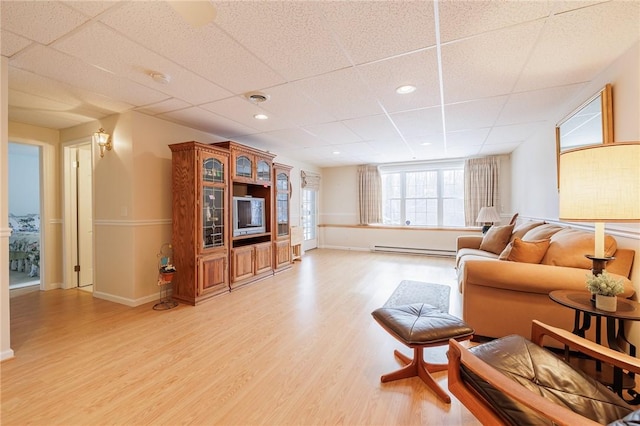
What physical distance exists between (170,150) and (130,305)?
80.9 inches

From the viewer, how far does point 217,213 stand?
3.74 metres

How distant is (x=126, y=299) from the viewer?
11.0 feet

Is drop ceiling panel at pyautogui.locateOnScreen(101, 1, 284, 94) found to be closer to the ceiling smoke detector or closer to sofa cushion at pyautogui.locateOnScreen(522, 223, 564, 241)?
the ceiling smoke detector

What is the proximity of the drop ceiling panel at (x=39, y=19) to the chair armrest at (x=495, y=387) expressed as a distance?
2.80 meters

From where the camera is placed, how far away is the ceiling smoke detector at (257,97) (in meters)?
2.75

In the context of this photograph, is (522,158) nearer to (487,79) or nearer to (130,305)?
(487,79)

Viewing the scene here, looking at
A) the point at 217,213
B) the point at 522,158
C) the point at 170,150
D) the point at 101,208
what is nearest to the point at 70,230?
the point at 101,208

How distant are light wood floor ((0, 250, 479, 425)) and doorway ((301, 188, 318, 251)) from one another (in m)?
3.81

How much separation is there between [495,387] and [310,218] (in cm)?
666

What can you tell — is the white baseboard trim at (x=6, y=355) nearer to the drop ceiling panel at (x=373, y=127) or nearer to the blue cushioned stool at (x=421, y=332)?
the blue cushioned stool at (x=421, y=332)

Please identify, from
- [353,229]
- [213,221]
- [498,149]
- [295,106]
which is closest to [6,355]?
[213,221]

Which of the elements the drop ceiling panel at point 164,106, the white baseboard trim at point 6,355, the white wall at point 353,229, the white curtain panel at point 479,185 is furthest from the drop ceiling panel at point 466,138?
the white baseboard trim at point 6,355

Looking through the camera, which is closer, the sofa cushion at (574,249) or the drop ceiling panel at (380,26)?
the drop ceiling panel at (380,26)

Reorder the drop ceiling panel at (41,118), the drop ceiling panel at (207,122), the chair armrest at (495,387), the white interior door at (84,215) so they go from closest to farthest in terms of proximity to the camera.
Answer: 1. the chair armrest at (495,387)
2. the drop ceiling panel at (41,118)
3. the drop ceiling panel at (207,122)
4. the white interior door at (84,215)
